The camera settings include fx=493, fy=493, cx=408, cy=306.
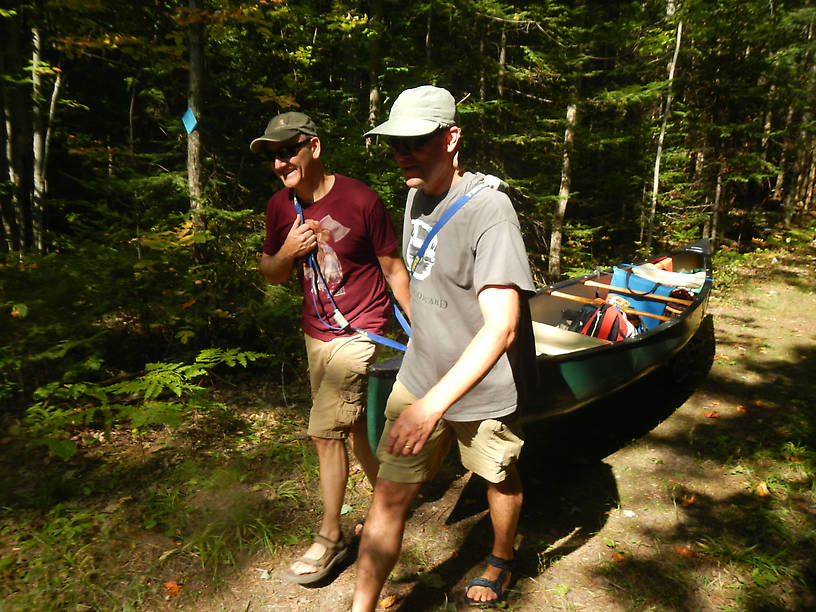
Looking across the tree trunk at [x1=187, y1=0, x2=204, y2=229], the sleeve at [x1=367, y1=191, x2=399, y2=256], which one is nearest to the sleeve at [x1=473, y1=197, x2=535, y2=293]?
the sleeve at [x1=367, y1=191, x2=399, y2=256]

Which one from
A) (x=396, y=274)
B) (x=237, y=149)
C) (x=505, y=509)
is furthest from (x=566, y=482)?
(x=237, y=149)

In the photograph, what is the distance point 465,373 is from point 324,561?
5.77 ft

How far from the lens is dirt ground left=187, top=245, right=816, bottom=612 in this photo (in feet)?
8.58

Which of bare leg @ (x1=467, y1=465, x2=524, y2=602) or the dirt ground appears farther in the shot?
the dirt ground

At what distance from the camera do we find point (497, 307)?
1.62 m

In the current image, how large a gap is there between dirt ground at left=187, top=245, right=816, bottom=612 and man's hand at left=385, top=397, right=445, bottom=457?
5.13ft

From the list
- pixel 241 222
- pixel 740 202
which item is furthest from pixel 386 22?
pixel 740 202

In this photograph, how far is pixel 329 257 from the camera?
2.51m

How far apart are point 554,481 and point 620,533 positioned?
67 cm

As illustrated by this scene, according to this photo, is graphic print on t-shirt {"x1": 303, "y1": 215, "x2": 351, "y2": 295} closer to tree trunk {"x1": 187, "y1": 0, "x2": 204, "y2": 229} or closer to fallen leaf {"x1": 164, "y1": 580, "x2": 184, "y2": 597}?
fallen leaf {"x1": 164, "y1": 580, "x2": 184, "y2": 597}

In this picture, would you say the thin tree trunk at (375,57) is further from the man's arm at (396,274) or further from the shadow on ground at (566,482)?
the man's arm at (396,274)

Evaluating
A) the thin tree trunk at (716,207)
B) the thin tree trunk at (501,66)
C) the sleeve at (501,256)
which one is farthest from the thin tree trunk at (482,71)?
the sleeve at (501,256)

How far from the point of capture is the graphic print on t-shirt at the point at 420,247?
6.34 ft

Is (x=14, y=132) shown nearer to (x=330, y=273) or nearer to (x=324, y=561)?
(x=330, y=273)
